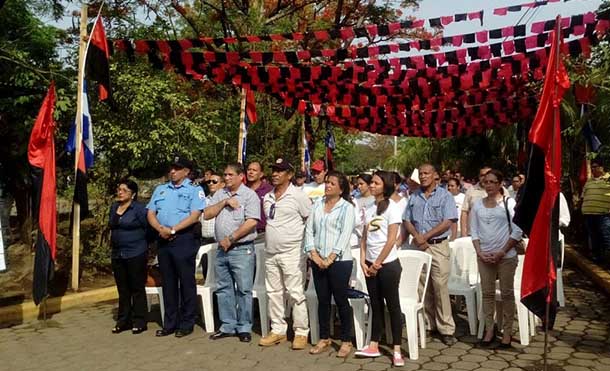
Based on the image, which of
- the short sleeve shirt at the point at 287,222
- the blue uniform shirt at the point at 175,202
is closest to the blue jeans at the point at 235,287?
the short sleeve shirt at the point at 287,222

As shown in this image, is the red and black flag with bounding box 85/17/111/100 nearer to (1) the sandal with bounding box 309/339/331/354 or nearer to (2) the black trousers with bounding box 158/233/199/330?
(2) the black trousers with bounding box 158/233/199/330

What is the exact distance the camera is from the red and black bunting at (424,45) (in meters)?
6.00

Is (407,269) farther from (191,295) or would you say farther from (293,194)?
(191,295)

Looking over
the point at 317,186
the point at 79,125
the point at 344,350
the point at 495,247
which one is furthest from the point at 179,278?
the point at 317,186

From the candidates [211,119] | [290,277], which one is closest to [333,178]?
[290,277]

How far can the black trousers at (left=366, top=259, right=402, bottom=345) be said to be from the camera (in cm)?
525

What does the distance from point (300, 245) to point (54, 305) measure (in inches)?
139

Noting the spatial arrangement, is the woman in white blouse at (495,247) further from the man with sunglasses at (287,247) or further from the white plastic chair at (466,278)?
the man with sunglasses at (287,247)

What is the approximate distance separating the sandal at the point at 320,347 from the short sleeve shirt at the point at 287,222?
0.92m

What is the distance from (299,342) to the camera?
5.76m

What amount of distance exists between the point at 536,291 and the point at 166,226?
3611 millimetres

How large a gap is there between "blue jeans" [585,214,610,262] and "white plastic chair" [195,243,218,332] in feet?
19.7

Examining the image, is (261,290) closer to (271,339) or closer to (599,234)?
(271,339)

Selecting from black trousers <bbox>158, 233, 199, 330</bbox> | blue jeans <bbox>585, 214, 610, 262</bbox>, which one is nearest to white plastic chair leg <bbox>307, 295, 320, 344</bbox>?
black trousers <bbox>158, 233, 199, 330</bbox>
